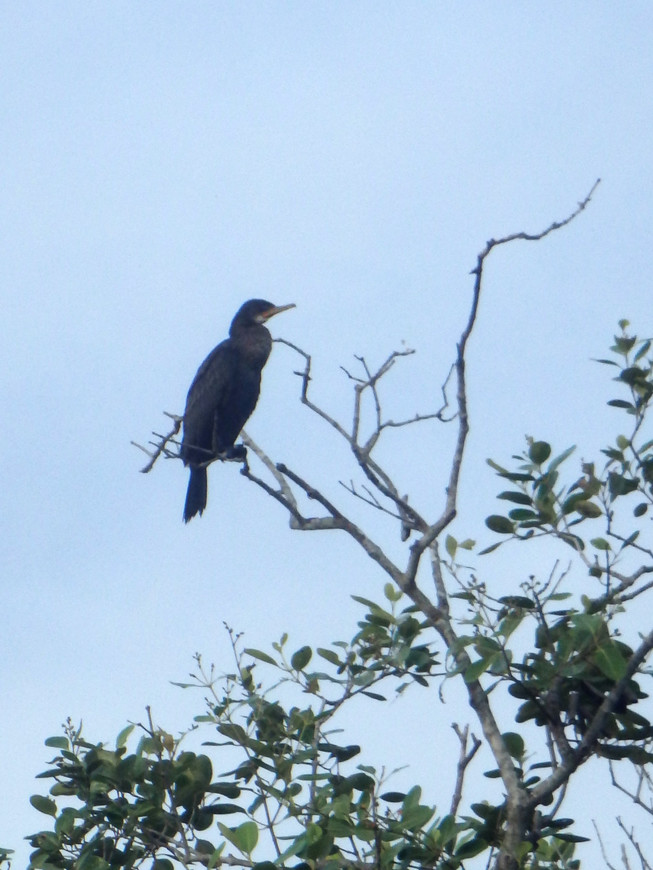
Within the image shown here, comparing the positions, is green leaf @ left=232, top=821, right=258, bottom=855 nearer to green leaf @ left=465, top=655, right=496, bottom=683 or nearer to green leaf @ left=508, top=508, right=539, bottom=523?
green leaf @ left=465, top=655, right=496, bottom=683

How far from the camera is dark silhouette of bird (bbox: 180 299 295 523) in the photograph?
8492 mm

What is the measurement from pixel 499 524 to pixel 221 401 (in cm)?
552

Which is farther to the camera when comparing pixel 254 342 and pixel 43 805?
pixel 254 342

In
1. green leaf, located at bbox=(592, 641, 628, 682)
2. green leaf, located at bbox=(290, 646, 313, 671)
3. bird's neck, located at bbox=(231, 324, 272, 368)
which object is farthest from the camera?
bird's neck, located at bbox=(231, 324, 272, 368)

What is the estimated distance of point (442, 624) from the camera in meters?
3.27

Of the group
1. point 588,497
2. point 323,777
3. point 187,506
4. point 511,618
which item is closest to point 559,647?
point 511,618

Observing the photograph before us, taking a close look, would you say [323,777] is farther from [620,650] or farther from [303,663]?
[620,650]

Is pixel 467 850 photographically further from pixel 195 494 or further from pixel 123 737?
pixel 195 494

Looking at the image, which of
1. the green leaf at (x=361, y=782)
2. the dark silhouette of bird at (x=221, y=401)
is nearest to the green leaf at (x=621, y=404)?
the green leaf at (x=361, y=782)

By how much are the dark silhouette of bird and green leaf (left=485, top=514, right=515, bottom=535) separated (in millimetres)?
5273

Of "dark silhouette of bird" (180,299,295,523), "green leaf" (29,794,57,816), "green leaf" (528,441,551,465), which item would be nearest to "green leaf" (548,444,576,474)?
"green leaf" (528,441,551,465)

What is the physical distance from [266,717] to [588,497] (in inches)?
41.5

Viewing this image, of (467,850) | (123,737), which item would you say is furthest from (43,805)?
(467,850)

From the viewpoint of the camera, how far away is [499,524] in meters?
3.14
